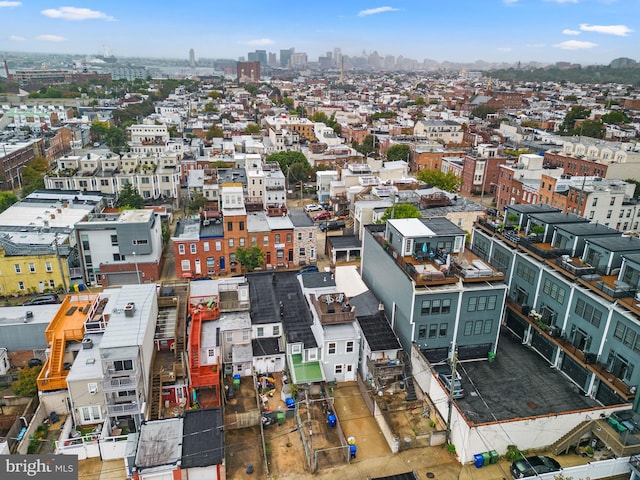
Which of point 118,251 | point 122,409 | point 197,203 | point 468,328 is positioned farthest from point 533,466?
point 197,203

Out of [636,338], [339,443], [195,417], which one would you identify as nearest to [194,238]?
[195,417]

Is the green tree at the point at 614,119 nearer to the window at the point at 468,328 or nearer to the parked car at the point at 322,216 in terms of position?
the parked car at the point at 322,216

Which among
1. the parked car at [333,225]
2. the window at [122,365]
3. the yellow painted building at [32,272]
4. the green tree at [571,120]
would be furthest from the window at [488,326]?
the green tree at [571,120]

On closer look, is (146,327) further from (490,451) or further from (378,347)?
(490,451)

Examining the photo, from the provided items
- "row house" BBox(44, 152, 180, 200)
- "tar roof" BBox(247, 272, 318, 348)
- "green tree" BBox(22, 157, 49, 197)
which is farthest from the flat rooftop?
"green tree" BBox(22, 157, 49, 197)

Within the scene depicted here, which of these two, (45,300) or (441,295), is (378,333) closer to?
(441,295)
